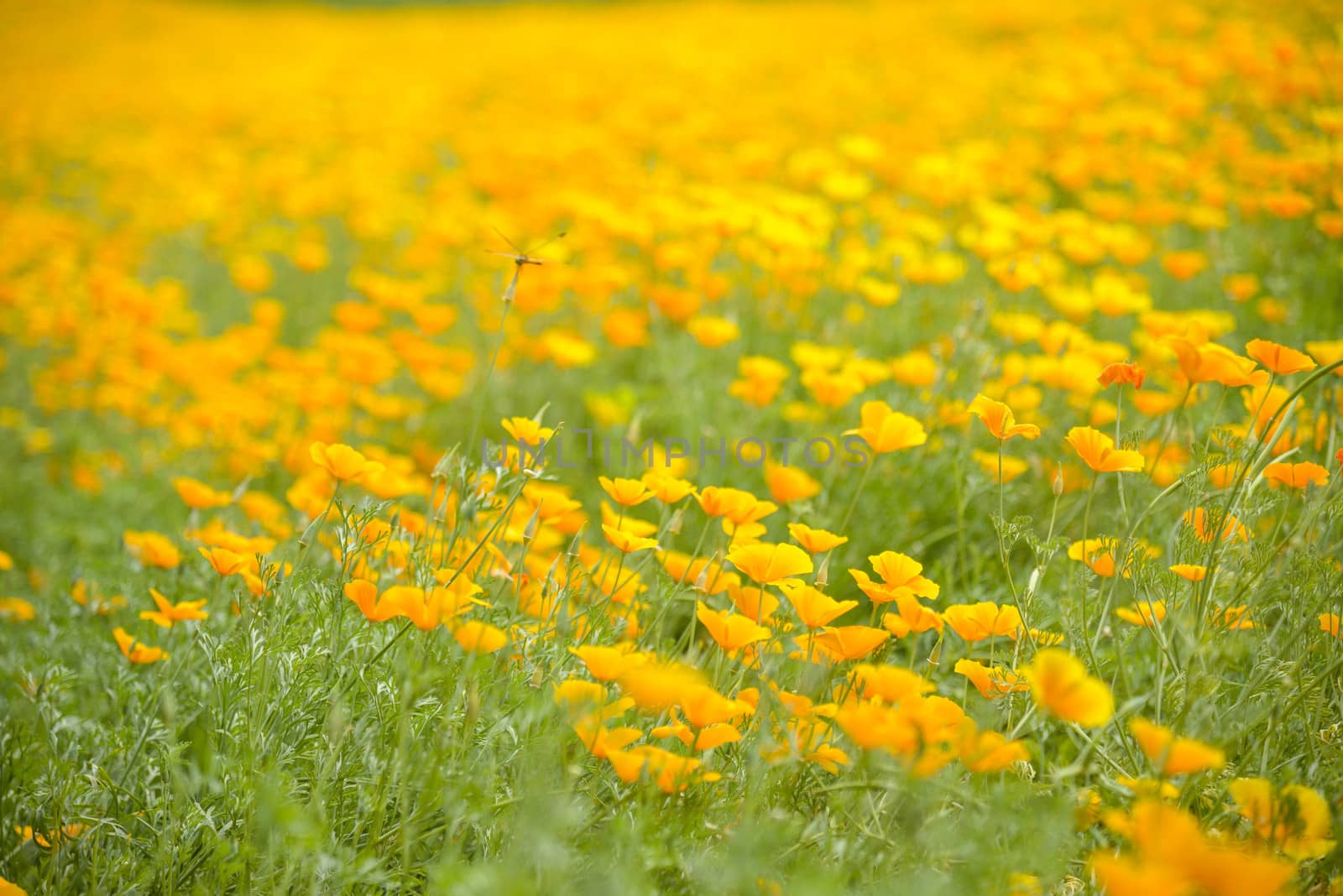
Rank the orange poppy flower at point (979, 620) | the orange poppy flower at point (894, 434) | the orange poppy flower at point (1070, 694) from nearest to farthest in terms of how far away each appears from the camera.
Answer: the orange poppy flower at point (1070, 694) < the orange poppy flower at point (979, 620) < the orange poppy flower at point (894, 434)

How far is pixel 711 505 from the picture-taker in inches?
63.7

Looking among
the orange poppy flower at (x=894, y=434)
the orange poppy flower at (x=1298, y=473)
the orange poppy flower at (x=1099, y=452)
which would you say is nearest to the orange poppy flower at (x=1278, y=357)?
the orange poppy flower at (x=1298, y=473)

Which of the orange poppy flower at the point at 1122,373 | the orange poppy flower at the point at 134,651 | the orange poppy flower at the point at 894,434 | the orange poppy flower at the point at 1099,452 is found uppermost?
the orange poppy flower at the point at 1122,373

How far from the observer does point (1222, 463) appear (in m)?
1.82

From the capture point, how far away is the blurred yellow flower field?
4.43 ft

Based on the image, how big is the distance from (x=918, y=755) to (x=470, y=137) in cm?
597

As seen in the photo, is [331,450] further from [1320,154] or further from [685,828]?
[1320,154]

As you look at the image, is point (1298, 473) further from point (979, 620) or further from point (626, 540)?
point (626, 540)

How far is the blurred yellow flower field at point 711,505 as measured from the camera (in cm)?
135

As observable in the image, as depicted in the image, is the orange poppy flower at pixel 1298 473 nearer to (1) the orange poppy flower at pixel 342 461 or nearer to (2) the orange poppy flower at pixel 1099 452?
(2) the orange poppy flower at pixel 1099 452

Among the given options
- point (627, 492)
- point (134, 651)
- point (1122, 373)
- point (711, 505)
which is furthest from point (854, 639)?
point (134, 651)

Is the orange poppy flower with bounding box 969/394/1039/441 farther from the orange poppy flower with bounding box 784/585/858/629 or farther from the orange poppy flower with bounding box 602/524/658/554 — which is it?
the orange poppy flower with bounding box 602/524/658/554

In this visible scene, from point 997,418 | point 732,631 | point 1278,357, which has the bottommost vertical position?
point 732,631

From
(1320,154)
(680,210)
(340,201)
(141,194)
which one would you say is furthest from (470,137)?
(1320,154)
